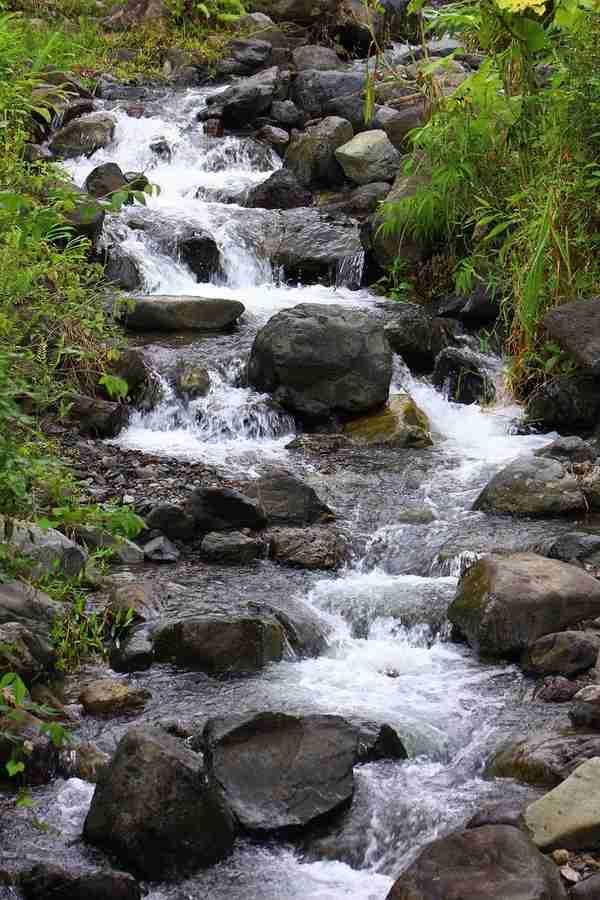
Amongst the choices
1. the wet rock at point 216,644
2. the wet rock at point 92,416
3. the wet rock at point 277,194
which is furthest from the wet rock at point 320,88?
the wet rock at point 216,644

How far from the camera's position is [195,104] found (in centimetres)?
1562

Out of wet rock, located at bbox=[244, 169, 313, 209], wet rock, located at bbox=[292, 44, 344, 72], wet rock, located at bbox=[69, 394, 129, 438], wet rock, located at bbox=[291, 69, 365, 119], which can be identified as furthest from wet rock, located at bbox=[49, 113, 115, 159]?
wet rock, located at bbox=[69, 394, 129, 438]

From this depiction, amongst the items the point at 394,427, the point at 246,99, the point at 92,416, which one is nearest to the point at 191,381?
the point at 92,416

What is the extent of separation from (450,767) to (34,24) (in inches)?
553

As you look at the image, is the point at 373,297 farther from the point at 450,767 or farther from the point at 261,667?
the point at 450,767

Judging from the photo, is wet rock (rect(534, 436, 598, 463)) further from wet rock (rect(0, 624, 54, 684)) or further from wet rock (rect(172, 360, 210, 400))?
wet rock (rect(0, 624, 54, 684))

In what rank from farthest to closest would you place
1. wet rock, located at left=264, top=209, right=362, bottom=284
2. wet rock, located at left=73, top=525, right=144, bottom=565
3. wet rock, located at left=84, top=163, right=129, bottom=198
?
wet rock, located at left=84, top=163, right=129, bottom=198, wet rock, located at left=264, top=209, right=362, bottom=284, wet rock, located at left=73, top=525, right=144, bottom=565

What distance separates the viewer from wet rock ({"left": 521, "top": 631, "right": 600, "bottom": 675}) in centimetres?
555

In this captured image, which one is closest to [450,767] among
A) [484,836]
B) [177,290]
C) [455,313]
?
[484,836]

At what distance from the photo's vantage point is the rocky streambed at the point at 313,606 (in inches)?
167

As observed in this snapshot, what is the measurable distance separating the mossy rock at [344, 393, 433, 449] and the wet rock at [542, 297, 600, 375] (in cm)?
120

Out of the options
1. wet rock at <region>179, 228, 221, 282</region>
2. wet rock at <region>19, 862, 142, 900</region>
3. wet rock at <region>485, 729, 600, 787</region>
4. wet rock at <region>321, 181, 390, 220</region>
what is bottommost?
wet rock at <region>485, 729, 600, 787</region>

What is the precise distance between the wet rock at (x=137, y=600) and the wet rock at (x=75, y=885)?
2.18 meters

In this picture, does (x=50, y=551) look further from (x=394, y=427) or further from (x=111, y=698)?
(x=394, y=427)
